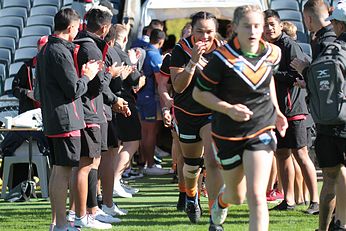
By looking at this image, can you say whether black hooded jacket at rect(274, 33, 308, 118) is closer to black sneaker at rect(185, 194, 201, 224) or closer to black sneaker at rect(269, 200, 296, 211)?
black sneaker at rect(269, 200, 296, 211)

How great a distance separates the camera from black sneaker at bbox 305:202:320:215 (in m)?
9.66

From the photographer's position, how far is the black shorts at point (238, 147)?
265 inches

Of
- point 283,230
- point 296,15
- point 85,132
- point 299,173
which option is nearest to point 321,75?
point 283,230

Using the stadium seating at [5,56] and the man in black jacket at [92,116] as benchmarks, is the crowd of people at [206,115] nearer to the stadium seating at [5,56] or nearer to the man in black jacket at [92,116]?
the man in black jacket at [92,116]

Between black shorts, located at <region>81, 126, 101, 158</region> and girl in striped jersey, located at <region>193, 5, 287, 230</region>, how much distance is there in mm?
1731

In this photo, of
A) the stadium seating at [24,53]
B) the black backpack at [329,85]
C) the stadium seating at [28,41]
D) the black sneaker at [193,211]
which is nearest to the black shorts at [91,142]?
the black sneaker at [193,211]

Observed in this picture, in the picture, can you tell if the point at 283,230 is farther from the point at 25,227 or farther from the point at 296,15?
the point at 296,15

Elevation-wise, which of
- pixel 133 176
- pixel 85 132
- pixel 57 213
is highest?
pixel 85 132

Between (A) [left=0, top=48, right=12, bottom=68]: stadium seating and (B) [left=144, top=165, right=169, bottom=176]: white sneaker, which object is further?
(A) [left=0, top=48, right=12, bottom=68]: stadium seating

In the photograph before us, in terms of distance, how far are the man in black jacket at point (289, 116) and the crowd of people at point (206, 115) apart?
1 centimetres

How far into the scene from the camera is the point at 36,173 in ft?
40.4

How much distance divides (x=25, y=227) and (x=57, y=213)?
3.10ft

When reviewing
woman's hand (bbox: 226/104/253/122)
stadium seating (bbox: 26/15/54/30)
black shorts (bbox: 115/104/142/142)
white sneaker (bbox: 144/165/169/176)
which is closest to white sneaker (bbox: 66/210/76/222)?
woman's hand (bbox: 226/104/253/122)

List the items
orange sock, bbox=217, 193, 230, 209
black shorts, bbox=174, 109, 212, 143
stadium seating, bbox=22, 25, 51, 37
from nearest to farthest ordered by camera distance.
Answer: orange sock, bbox=217, 193, 230, 209 < black shorts, bbox=174, 109, 212, 143 < stadium seating, bbox=22, 25, 51, 37
